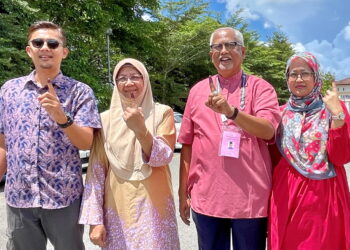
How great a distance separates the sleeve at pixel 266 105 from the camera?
228 cm

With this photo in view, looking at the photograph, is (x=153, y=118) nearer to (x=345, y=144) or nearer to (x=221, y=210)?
(x=221, y=210)

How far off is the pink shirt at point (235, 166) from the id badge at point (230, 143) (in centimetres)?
4

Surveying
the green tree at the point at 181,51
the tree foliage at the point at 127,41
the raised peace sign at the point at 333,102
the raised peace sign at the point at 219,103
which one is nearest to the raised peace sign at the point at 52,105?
the raised peace sign at the point at 219,103

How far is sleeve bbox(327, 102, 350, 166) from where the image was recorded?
6.95 ft

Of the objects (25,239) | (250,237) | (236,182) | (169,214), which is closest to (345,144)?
(236,182)

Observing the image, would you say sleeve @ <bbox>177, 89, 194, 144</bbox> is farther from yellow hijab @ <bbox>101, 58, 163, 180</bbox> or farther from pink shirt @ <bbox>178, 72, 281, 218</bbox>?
yellow hijab @ <bbox>101, 58, 163, 180</bbox>

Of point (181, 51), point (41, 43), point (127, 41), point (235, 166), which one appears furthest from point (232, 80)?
point (181, 51)

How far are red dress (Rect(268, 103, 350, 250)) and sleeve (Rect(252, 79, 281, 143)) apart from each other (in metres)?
0.33

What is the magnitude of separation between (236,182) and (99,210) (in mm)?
866

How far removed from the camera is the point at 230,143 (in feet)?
7.59

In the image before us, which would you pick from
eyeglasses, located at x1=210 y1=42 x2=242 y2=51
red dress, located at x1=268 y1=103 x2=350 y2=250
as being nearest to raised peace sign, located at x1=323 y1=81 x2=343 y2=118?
red dress, located at x1=268 y1=103 x2=350 y2=250

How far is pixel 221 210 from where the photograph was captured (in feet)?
7.73

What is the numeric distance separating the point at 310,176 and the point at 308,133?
26 centimetres

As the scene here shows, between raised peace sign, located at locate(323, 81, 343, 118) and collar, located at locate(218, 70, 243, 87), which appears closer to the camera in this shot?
raised peace sign, located at locate(323, 81, 343, 118)
